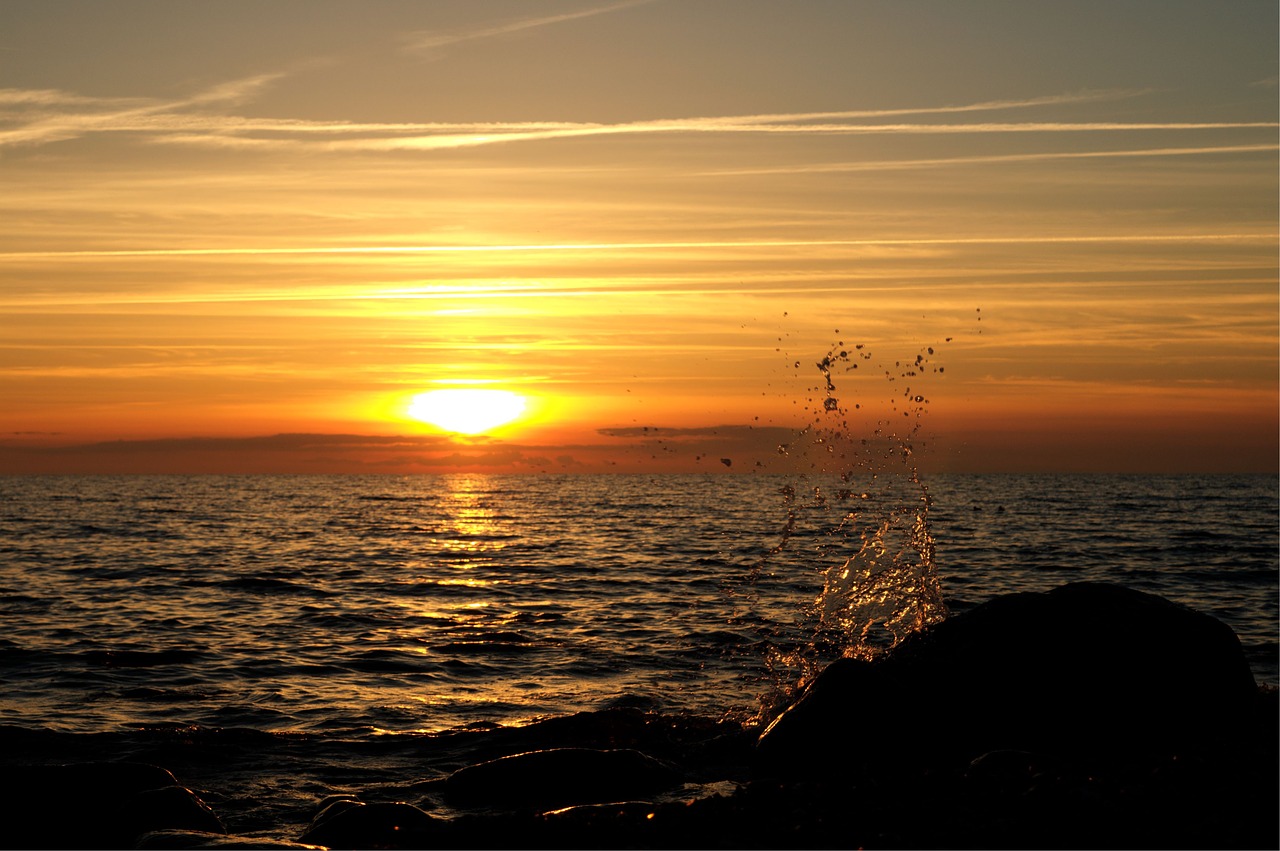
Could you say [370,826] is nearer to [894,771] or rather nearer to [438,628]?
[894,771]

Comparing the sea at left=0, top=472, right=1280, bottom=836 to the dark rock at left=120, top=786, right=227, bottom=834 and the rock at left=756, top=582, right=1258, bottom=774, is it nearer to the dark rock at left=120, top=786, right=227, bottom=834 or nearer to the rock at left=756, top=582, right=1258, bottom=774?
the dark rock at left=120, top=786, right=227, bottom=834

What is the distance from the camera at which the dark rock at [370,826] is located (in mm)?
9484

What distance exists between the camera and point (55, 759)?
539 inches

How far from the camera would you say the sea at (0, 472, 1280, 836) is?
14977 millimetres

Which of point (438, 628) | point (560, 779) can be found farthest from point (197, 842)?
point (438, 628)

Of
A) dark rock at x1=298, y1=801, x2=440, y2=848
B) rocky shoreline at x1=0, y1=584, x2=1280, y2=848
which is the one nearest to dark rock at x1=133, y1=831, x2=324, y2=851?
rocky shoreline at x1=0, y1=584, x2=1280, y2=848

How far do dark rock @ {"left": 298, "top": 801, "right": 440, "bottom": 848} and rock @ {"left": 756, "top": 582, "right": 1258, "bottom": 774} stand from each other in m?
4.33

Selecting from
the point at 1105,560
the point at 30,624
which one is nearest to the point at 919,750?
the point at 30,624

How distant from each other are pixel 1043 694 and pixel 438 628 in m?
15.2

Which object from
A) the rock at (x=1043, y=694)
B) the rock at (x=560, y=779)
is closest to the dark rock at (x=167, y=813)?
the rock at (x=560, y=779)

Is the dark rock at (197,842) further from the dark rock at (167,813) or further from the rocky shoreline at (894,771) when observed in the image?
the dark rock at (167,813)

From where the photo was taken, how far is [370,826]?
10.1 m

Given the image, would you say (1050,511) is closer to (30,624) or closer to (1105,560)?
(1105,560)

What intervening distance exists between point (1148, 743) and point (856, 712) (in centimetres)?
303
